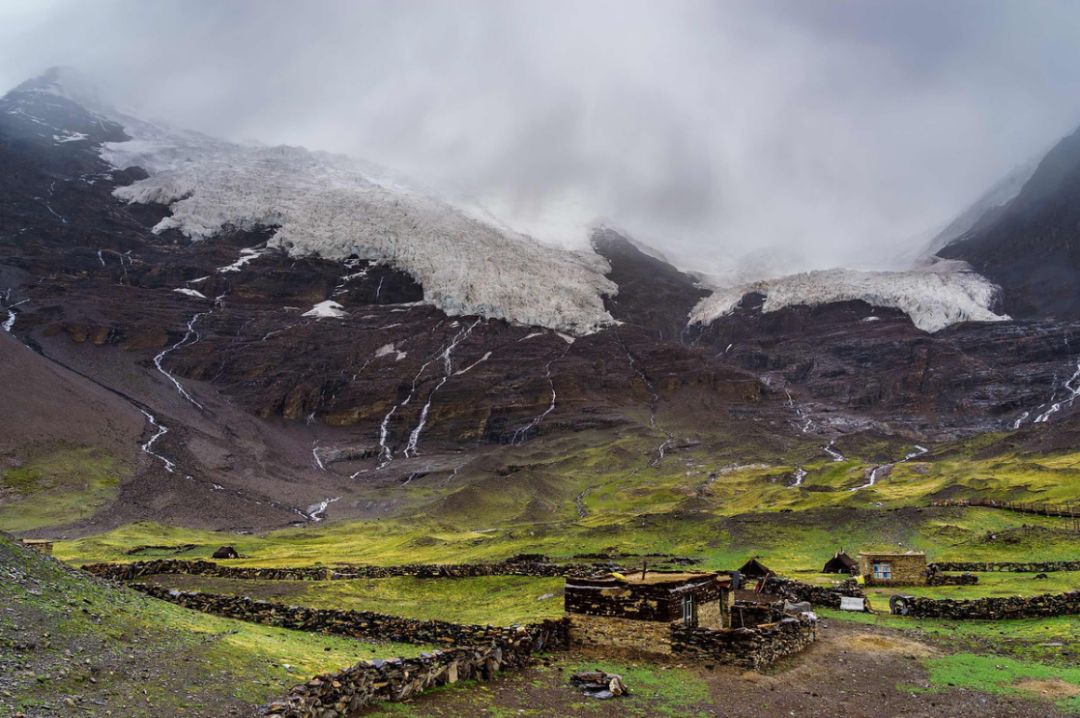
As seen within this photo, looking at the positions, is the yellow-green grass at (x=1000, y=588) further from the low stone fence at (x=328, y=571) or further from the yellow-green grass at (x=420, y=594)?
the yellow-green grass at (x=420, y=594)

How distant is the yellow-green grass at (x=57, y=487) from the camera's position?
337 feet

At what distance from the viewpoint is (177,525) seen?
108 metres

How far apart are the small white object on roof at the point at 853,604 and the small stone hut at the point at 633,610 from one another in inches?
522

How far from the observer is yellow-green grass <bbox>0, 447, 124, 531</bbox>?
10262cm

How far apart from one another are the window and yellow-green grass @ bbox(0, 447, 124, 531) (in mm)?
104936

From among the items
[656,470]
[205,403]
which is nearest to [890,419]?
[656,470]

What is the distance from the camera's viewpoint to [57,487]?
116 meters

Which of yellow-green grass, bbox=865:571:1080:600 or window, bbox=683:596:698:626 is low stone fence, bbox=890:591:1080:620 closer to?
yellow-green grass, bbox=865:571:1080:600

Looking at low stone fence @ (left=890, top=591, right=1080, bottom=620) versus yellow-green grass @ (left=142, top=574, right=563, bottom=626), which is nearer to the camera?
low stone fence @ (left=890, top=591, right=1080, bottom=620)

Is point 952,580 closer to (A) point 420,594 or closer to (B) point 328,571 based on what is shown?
(A) point 420,594

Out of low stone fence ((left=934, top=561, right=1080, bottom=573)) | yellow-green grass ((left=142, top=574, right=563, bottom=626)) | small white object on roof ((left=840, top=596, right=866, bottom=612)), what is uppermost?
low stone fence ((left=934, top=561, right=1080, bottom=573))

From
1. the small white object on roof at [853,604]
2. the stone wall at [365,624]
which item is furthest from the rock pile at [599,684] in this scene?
the small white object on roof at [853,604]

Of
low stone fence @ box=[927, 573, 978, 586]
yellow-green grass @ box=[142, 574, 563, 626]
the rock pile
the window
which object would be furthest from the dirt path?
low stone fence @ box=[927, 573, 978, 586]

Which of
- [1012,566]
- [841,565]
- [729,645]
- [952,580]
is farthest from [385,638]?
[1012,566]
